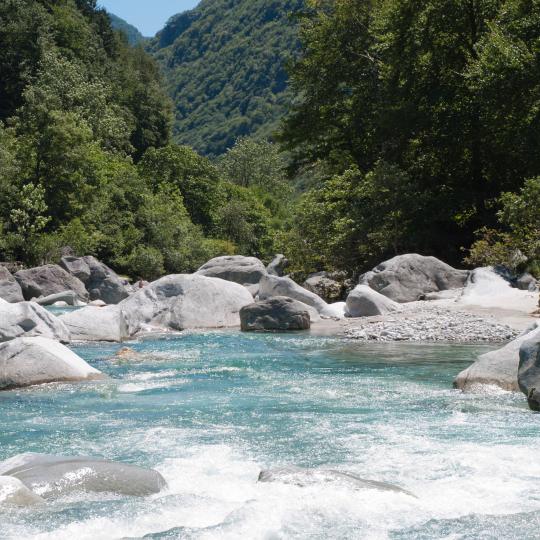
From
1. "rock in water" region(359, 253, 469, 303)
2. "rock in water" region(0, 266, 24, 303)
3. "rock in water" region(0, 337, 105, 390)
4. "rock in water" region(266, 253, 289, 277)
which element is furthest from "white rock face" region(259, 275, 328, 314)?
"rock in water" region(0, 337, 105, 390)

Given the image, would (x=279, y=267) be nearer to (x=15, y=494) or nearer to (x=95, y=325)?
(x=95, y=325)

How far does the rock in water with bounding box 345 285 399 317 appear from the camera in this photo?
21.5 m

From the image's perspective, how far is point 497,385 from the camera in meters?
11.0

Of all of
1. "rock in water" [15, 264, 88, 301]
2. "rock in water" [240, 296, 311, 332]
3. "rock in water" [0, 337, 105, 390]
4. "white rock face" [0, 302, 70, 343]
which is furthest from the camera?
"rock in water" [15, 264, 88, 301]

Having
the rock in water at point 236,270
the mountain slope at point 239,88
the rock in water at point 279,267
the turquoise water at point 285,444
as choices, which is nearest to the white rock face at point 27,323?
the turquoise water at point 285,444

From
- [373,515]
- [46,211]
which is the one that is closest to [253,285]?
[46,211]

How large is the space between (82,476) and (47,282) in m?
24.4

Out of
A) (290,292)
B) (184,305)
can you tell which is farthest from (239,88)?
(184,305)

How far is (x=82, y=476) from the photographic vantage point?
6941 mm

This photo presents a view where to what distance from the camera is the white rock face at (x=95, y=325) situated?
58.0 feet

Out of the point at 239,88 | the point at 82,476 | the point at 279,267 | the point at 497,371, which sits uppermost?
the point at 239,88

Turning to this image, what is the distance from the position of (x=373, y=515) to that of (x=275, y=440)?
8.46ft

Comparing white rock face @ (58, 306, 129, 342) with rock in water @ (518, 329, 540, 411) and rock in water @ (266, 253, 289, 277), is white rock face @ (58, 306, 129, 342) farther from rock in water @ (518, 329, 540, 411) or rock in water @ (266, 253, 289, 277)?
rock in water @ (266, 253, 289, 277)

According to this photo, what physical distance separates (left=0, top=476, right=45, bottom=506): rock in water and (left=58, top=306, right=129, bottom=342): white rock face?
11083mm
